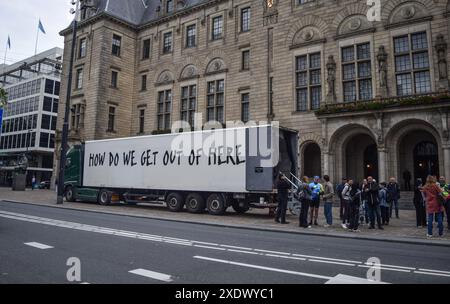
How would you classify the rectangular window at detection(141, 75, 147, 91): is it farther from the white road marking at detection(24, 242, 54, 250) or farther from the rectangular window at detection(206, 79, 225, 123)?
the white road marking at detection(24, 242, 54, 250)

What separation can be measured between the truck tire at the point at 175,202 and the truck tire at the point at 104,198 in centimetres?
494

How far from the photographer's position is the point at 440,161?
21.4m

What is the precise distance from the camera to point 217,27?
113 feet

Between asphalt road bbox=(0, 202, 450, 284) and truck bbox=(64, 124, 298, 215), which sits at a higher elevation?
truck bbox=(64, 124, 298, 215)

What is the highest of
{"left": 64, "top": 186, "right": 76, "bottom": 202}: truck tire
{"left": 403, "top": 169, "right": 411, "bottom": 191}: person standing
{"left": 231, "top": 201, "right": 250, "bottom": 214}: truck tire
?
{"left": 403, "top": 169, "right": 411, "bottom": 191}: person standing

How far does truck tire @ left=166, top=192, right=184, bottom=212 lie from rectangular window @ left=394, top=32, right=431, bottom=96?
15.8 meters

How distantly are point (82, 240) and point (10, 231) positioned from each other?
278 cm

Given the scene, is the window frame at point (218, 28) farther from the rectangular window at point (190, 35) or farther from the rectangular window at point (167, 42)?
the rectangular window at point (167, 42)

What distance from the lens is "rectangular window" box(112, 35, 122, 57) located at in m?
38.4

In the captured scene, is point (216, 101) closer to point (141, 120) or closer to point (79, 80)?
point (141, 120)

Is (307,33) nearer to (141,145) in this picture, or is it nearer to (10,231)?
(141,145)

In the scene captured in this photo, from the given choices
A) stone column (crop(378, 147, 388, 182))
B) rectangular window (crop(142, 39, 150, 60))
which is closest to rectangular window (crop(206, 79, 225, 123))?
rectangular window (crop(142, 39, 150, 60))

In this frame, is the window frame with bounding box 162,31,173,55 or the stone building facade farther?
the window frame with bounding box 162,31,173,55
